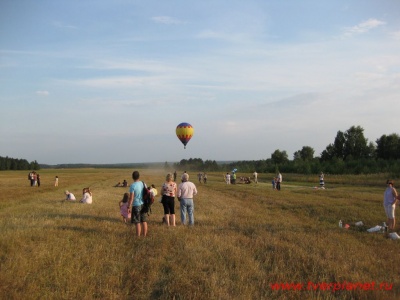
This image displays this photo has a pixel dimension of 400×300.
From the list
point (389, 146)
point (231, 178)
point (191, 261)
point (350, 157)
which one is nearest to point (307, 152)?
point (350, 157)

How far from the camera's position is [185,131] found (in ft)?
131

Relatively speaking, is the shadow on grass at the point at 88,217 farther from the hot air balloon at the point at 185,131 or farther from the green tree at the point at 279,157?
the green tree at the point at 279,157

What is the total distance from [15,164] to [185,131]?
455 ft

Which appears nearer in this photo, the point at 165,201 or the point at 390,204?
the point at 165,201

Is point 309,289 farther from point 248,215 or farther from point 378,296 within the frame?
point 248,215

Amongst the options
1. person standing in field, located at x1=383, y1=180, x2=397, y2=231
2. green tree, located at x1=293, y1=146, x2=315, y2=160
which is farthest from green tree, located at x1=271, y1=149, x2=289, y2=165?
person standing in field, located at x1=383, y1=180, x2=397, y2=231

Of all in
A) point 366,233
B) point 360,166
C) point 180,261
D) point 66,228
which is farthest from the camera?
point 360,166

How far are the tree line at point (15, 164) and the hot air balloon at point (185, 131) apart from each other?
132457 millimetres

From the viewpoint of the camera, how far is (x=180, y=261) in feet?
28.5

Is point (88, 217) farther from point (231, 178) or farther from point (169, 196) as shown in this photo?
point (231, 178)

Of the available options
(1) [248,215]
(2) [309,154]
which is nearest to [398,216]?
(1) [248,215]

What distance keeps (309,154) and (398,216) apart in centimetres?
10719

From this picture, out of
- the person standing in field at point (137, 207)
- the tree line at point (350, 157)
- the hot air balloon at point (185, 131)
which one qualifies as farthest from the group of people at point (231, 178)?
the person standing in field at point (137, 207)

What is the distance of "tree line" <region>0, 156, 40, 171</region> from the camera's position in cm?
15075
